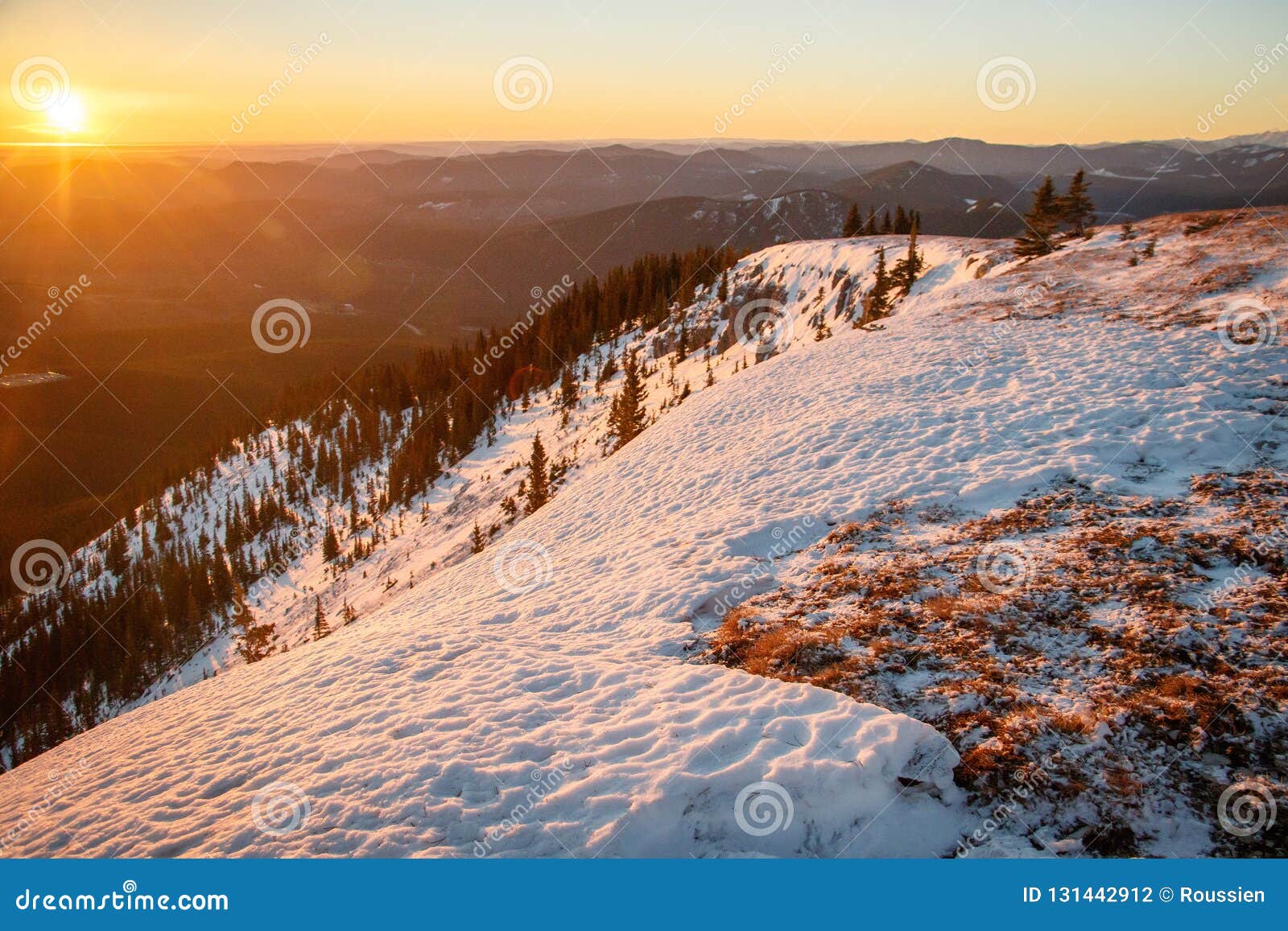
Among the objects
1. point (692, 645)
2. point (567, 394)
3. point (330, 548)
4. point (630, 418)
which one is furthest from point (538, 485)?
point (330, 548)

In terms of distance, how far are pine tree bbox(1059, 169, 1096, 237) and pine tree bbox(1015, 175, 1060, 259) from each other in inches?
17.2

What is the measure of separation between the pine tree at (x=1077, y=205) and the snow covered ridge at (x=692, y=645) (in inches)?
382

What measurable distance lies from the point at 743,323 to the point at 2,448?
23742cm

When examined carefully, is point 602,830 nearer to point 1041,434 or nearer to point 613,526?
point 613,526

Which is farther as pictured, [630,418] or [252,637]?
[252,637]

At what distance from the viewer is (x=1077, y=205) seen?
3312 centimetres

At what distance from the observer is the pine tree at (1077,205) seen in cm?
3306

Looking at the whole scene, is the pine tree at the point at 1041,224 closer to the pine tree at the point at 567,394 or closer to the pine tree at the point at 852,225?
the pine tree at the point at 567,394

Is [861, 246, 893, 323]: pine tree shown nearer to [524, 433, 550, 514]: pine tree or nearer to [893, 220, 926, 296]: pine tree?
[893, 220, 926, 296]: pine tree

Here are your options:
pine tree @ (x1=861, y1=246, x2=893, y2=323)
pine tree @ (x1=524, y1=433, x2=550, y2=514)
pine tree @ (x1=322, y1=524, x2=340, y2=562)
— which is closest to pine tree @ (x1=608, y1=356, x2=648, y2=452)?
pine tree @ (x1=524, y1=433, x2=550, y2=514)

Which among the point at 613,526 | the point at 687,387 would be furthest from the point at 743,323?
the point at 613,526

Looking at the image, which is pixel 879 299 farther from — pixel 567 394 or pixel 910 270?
pixel 567 394

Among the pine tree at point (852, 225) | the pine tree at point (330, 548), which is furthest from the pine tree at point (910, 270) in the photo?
the pine tree at point (330, 548)

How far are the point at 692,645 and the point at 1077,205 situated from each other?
124ft
